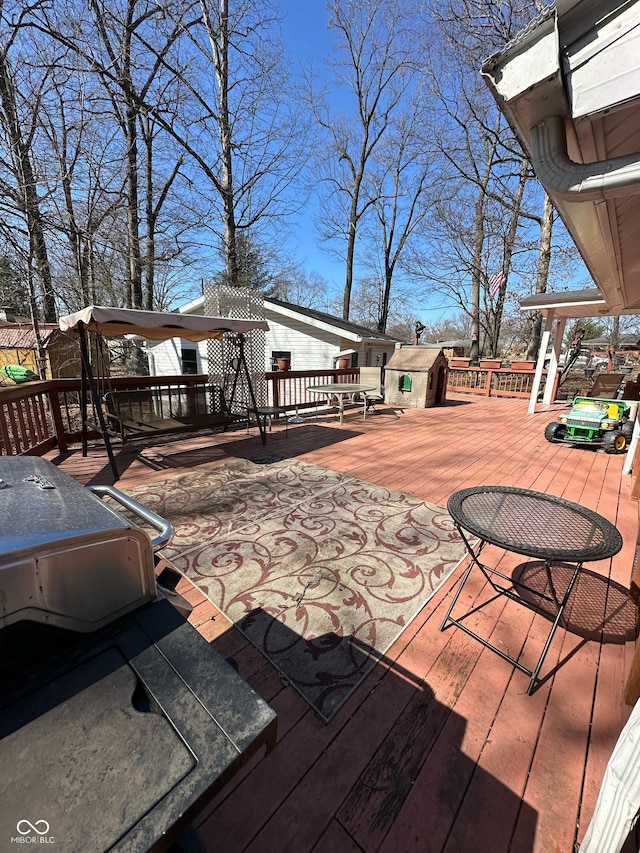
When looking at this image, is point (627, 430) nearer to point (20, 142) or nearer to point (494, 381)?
point (494, 381)

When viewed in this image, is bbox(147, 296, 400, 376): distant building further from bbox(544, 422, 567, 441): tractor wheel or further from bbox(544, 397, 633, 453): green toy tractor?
bbox(544, 397, 633, 453): green toy tractor

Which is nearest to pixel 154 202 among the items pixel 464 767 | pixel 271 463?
pixel 271 463

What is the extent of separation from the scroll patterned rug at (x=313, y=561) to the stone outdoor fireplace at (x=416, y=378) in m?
5.79

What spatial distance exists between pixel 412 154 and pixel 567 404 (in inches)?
686

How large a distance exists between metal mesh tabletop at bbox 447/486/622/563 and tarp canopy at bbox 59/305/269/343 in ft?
12.5

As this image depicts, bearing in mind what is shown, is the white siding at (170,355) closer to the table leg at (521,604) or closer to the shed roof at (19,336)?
the shed roof at (19,336)

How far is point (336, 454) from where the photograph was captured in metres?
5.18

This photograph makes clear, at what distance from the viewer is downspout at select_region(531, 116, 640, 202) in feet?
4.51

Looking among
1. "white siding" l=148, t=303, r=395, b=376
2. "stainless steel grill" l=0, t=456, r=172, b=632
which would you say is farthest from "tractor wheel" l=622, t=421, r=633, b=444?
Result: "white siding" l=148, t=303, r=395, b=376

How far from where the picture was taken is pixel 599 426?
530 centimetres

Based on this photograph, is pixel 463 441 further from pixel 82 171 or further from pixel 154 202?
pixel 154 202

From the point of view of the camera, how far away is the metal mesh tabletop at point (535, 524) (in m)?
1.55

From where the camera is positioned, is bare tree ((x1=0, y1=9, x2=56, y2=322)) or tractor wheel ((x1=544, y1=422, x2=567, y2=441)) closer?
tractor wheel ((x1=544, y1=422, x2=567, y2=441))

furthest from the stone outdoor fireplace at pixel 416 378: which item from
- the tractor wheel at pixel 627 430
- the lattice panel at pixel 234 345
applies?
the tractor wheel at pixel 627 430
